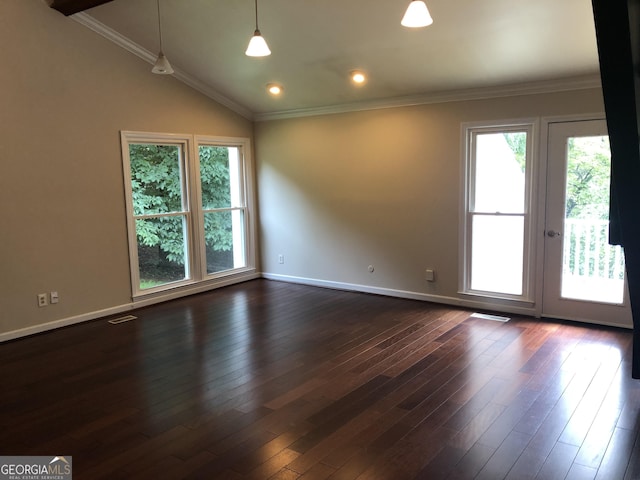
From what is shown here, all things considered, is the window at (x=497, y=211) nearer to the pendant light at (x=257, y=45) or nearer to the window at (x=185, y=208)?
the pendant light at (x=257, y=45)

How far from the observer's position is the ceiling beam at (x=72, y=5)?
14.4 ft

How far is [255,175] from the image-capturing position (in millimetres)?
7141

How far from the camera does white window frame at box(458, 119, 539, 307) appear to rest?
16.4 ft

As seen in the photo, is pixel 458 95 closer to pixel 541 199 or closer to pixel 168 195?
pixel 541 199

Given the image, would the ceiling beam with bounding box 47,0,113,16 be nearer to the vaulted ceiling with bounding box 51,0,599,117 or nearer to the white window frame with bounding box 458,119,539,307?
the vaulted ceiling with bounding box 51,0,599,117

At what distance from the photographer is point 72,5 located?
14.8 feet

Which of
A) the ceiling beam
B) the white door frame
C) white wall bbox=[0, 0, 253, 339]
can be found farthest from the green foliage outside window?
the white door frame

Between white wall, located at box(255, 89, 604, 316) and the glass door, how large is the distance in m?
0.31

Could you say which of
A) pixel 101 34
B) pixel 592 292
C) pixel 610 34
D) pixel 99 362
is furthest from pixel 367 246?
pixel 610 34

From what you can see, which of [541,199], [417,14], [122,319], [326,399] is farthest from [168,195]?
[541,199]

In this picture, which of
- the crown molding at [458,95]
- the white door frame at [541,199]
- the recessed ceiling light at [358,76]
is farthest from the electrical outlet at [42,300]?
the white door frame at [541,199]

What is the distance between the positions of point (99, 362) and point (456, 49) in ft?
13.3

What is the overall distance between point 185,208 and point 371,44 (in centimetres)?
301

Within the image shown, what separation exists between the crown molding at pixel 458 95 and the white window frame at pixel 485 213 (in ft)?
0.95
